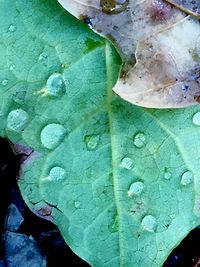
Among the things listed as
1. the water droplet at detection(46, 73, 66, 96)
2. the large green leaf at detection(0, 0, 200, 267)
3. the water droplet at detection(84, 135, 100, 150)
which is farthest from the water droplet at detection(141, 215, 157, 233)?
the water droplet at detection(46, 73, 66, 96)

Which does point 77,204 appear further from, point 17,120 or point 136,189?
point 17,120

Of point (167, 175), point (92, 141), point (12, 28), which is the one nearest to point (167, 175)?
point (167, 175)

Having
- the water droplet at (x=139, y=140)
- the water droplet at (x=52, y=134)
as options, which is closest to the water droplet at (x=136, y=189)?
the water droplet at (x=139, y=140)

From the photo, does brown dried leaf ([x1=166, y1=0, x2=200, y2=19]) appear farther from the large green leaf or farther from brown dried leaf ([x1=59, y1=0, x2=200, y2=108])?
the large green leaf

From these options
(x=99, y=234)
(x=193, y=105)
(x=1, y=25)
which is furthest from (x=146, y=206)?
(x=1, y=25)

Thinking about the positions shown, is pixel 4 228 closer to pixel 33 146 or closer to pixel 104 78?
pixel 33 146
